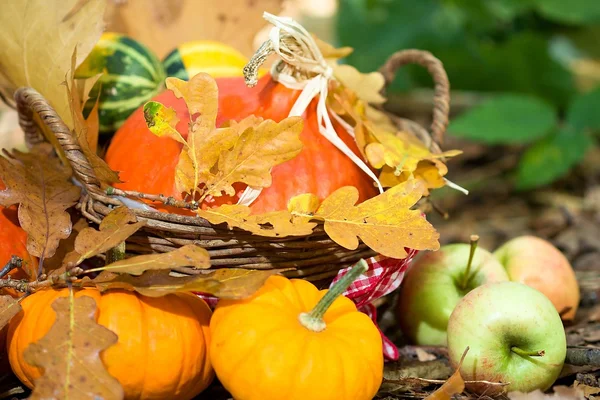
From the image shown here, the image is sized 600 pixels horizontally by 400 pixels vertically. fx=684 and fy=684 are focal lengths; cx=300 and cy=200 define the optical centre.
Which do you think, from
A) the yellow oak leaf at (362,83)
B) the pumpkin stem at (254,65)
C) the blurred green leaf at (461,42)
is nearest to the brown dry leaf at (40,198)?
the pumpkin stem at (254,65)

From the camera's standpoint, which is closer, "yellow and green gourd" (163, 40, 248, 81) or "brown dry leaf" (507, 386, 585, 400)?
"brown dry leaf" (507, 386, 585, 400)

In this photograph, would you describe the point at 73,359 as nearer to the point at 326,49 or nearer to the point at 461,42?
the point at 326,49

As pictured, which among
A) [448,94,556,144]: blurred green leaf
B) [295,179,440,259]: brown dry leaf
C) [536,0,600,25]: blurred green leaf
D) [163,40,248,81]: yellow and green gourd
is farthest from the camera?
[536,0,600,25]: blurred green leaf

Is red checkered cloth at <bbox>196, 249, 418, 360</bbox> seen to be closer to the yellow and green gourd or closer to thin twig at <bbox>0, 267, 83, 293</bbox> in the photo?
thin twig at <bbox>0, 267, 83, 293</bbox>

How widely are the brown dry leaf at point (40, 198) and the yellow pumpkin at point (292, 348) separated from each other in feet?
1.05

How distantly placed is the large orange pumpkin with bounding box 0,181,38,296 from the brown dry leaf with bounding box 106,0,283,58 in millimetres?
886

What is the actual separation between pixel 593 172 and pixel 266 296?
241cm

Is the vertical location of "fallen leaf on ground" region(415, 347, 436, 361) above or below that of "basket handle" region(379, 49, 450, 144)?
below

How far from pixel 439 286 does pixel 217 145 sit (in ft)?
1.84

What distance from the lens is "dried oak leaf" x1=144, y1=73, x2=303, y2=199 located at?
44.1 inches

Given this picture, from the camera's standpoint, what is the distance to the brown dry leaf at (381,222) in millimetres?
1095

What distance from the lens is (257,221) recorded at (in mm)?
1077

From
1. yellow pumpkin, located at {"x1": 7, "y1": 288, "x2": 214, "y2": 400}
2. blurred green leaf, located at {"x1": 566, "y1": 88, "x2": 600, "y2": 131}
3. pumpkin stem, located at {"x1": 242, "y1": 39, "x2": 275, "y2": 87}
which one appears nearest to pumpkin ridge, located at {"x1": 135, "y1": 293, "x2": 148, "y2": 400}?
yellow pumpkin, located at {"x1": 7, "y1": 288, "x2": 214, "y2": 400}

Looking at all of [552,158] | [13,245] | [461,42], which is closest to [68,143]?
[13,245]
